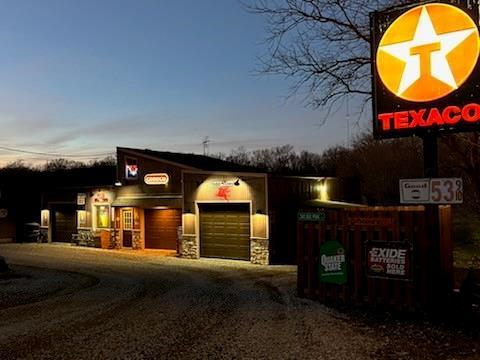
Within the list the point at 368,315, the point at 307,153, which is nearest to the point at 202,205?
the point at 368,315

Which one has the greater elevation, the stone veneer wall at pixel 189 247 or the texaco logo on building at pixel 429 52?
the texaco logo on building at pixel 429 52

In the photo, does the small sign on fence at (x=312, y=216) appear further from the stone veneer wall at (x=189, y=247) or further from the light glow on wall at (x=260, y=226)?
the stone veneer wall at (x=189, y=247)

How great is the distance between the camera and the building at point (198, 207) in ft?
69.8

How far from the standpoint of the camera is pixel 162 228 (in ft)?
88.9

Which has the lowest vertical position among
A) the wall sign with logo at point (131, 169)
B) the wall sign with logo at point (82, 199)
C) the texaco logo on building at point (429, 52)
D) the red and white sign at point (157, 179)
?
the wall sign with logo at point (82, 199)

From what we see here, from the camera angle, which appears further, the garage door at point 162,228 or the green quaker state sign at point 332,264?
the garage door at point 162,228

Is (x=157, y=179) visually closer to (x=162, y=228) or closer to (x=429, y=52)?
(x=162, y=228)

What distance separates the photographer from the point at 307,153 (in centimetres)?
7512

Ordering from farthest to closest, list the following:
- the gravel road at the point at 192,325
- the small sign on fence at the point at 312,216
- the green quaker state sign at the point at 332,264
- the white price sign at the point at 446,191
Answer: the small sign on fence at the point at 312,216 → the green quaker state sign at the point at 332,264 → the white price sign at the point at 446,191 → the gravel road at the point at 192,325

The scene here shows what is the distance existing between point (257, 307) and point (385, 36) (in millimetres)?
6124

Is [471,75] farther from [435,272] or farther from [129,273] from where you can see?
[129,273]

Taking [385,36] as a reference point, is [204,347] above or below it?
below

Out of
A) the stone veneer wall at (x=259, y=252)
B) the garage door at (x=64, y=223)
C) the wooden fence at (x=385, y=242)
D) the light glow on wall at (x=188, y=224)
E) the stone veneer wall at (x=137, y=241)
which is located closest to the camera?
the wooden fence at (x=385, y=242)

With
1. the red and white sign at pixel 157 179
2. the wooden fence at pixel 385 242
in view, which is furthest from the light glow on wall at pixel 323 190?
the wooden fence at pixel 385 242
